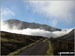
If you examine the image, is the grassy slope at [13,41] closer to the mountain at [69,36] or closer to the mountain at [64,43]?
the mountain at [64,43]

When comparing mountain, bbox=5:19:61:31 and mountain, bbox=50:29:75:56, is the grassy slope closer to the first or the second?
mountain, bbox=5:19:61:31

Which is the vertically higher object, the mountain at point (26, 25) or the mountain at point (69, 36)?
the mountain at point (26, 25)

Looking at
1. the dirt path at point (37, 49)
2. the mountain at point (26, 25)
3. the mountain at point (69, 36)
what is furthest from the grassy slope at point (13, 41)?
the mountain at point (69, 36)

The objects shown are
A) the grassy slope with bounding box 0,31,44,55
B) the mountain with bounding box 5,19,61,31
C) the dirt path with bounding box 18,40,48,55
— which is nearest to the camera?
the grassy slope with bounding box 0,31,44,55

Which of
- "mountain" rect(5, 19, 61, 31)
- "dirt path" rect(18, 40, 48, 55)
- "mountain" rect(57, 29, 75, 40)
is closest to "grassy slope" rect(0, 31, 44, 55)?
"dirt path" rect(18, 40, 48, 55)

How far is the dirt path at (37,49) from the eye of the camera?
14.3 m

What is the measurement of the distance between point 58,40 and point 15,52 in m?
4.64

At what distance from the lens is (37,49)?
15.0 m

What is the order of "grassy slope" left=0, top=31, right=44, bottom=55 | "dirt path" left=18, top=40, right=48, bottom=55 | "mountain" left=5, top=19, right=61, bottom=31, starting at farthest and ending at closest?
1. "mountain" left=5, top=19, right=61, bottom=31
2. "dirt path" left=18, top=40, right=48, bottom=55
3. "grassy slope" left=0, top=31, right=44, bottom=55

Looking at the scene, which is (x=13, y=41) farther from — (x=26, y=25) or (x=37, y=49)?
(x=37, y=49)

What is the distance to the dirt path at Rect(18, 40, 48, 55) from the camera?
46.8 ft

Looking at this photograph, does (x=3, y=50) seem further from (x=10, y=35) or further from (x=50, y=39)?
(x=50, y=39)

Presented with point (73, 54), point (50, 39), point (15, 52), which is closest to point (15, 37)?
point (15, 52)

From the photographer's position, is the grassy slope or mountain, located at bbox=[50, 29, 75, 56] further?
mountain, located at bbox=[50, 29, 75, 56]
